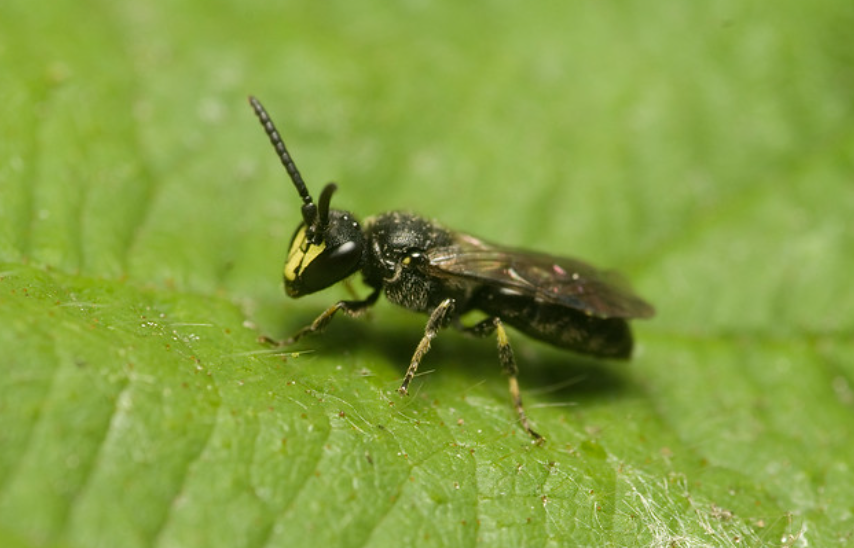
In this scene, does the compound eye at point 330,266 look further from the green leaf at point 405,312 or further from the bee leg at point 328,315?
the green leaf at point 405,312

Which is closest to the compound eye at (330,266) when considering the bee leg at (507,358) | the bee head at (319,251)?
the bee head at (319,251)

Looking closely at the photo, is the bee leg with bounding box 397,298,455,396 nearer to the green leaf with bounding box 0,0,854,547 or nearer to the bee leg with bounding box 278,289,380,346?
the green leaf with bounding box 0,0,854,547

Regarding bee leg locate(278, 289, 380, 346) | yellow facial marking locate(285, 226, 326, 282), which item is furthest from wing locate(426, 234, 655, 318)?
yellow facial marking locate(285, 226, 326, 282)

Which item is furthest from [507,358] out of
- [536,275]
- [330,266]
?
[330,266]

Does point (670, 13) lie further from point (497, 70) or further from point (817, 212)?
point (817, 212)

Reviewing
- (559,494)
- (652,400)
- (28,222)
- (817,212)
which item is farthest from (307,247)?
(817,212)

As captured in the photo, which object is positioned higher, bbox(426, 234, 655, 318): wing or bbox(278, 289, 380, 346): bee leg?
bbox(426, 234, 655, 318): wing
